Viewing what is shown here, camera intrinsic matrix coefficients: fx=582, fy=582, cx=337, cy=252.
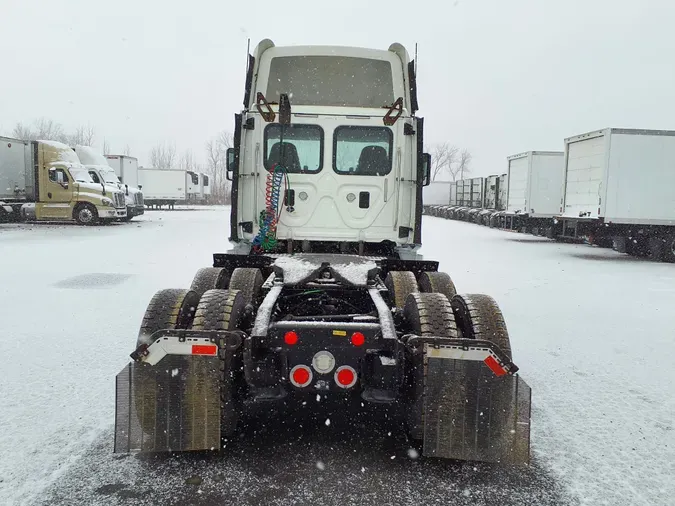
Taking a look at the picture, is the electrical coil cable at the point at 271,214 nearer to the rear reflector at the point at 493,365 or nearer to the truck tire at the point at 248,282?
the truck tire at the point at 248,282

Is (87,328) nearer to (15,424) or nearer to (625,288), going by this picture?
(15,424)

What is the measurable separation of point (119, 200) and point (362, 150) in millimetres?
22211

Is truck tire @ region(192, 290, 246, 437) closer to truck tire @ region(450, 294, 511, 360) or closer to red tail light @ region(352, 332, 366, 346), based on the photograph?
red tail light @ region(352, 332, 366, 346)

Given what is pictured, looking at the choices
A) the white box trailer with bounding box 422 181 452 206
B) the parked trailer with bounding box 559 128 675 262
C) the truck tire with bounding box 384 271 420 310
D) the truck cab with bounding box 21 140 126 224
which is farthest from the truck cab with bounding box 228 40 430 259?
the white box trailer with bounding box 422 181 452 206

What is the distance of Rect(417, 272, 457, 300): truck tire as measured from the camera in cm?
568

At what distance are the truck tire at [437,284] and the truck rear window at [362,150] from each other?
1.38 meters

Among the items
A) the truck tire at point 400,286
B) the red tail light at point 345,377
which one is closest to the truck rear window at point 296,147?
the truck tire at point 400,286

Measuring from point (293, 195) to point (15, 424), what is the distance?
3595 mm

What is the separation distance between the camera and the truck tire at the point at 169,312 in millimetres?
3877

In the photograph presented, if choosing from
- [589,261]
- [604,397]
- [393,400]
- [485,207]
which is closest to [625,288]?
[589,261]

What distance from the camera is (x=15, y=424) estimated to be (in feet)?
13.3

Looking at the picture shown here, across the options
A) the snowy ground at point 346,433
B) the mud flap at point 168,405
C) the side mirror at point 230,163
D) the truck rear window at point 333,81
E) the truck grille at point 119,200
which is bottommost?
the snowy ground at point 346,433

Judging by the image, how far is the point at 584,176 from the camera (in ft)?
56.8

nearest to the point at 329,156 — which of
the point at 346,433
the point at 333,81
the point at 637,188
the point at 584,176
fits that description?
the point at 333,81
